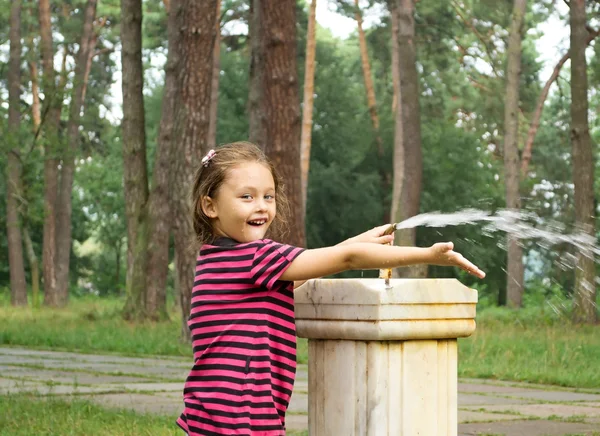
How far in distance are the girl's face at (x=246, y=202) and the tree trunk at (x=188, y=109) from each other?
36.6 ft

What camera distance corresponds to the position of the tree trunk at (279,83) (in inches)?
603

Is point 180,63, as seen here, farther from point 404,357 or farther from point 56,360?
point 404,357

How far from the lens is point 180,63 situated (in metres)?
15.4

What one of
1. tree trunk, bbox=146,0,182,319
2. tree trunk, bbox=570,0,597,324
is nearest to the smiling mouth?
tree trunk, bbox=146,0,182,319

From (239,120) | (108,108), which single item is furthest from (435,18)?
(108,108)

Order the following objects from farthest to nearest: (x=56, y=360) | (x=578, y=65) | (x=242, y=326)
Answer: (x=578, y=65) < (x=56, y=360) < (x=242, y=326)

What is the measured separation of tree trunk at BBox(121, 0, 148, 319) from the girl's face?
16.7 meters

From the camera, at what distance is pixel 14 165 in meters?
29.8

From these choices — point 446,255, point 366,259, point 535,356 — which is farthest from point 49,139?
point 446,255

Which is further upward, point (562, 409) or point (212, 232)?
point (212, 232)

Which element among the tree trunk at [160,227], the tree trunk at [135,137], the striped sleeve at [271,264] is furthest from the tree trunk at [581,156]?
the striped sleeve at [271,264]

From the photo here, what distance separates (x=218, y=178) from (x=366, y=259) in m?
0.62

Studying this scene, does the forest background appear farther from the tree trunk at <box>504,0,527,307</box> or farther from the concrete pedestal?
the concrete pedestal

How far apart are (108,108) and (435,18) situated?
46.7 ft
